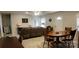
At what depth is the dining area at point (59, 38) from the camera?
1.62 m

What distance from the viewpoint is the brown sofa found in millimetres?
1680

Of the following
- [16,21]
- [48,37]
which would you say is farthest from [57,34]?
[16,21]

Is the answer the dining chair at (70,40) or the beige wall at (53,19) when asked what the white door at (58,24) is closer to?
the beige wall at (53,19)

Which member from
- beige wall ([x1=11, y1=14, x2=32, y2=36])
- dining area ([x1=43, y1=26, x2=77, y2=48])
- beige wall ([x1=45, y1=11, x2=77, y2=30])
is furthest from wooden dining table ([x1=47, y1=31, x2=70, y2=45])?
beige wall ([x1=11, y1=14, x2=32, y2=36])

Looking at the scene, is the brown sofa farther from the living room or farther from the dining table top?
the dining table top

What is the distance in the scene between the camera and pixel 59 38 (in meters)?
1.63

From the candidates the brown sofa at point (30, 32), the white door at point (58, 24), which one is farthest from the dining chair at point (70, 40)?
the brown sofa at point (30, 32)

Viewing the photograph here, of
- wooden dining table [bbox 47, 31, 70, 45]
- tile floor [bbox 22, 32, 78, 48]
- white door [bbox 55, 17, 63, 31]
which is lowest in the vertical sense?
tile floor [bbox 22, 32, 78, 48]

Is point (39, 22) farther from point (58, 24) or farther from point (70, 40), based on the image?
point (70, 40)

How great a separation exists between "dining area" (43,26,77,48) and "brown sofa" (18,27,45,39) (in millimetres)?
105
